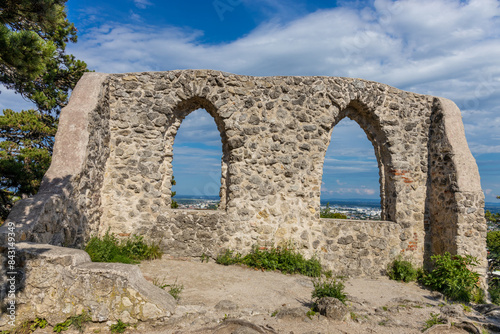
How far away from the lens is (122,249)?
256 inches

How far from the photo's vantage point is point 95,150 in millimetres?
6227

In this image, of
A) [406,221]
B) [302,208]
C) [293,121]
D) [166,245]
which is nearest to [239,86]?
[293,121]

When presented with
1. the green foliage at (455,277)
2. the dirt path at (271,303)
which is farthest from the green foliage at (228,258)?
the green foliage at (455,277)

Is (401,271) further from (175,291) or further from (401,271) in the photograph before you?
(175,291)

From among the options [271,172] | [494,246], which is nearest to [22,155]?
[271,172]

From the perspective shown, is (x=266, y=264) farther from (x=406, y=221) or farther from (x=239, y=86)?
(x=239, y=86)

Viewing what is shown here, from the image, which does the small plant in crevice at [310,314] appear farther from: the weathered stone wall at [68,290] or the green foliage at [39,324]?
the green foliage at [39,324]

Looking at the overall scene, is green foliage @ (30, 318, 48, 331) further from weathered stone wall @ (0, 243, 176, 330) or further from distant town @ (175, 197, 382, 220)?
distant town @ (175, 197, 382, 220)

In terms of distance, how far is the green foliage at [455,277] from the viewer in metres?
6.14

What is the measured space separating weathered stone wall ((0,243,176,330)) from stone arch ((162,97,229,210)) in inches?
149

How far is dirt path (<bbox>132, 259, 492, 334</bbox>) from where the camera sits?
12.8 ft

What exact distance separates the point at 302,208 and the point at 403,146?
113 inches

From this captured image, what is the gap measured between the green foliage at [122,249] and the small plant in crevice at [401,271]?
16.7 ft

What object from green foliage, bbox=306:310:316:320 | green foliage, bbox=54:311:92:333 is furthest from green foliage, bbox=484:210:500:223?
green foliage, bbox=54:311:92:333
